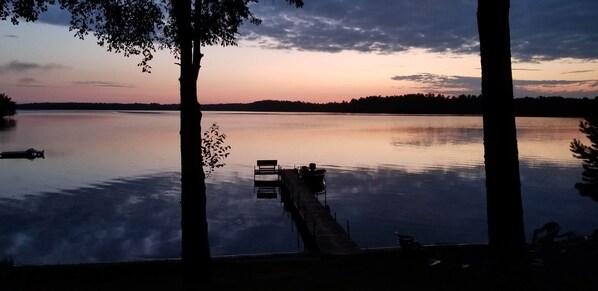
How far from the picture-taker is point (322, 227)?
2067 centimetres

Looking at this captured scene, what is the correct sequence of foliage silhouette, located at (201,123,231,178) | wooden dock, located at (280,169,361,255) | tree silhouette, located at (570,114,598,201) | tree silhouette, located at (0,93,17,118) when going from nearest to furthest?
foliage silhouette, located at (201,123,231,178) < wooden dock, located at (280,169,361,255) < tree silhouette, located at (570,114,598,201) < tree silhouette, located at (0,93,17,118)

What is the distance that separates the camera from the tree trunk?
33.5ft

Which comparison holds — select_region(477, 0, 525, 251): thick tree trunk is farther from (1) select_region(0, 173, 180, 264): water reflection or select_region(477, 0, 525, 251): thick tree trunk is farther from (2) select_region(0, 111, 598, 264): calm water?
(1) select_region(0, 173, 180, 264): water reflection

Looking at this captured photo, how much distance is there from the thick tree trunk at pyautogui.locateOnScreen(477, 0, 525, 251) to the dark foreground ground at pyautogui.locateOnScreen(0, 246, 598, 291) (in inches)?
103

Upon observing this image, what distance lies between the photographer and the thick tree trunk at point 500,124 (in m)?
7.62

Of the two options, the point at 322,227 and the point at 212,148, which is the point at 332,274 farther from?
the point at 322,227

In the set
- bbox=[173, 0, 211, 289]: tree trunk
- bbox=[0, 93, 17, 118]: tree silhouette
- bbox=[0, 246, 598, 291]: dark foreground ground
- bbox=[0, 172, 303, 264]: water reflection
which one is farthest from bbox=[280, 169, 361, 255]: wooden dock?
bbox=[0, 93, 17, 118]: tree silhouette

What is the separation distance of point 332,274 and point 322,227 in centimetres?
825

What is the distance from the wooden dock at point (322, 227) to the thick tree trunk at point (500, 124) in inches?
330

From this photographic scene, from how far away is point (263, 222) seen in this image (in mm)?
28531

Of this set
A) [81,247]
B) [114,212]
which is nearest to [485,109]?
[81,247]

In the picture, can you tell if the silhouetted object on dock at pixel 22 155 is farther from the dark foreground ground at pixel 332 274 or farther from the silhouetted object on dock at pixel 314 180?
the dark foreground ground at pixel 332 274

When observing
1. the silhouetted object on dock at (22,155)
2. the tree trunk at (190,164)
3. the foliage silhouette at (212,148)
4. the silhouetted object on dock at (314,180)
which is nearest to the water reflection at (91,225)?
the foliage silhouette at (212,148)

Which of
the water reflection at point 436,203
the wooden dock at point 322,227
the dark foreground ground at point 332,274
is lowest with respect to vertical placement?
the water reflection at point 436,203
